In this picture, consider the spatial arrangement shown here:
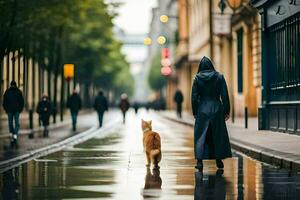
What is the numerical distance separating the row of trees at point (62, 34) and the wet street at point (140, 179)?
51.5 feet

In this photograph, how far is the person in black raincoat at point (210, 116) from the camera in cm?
1485

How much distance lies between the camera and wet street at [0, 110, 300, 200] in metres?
11.5

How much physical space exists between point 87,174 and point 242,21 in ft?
100

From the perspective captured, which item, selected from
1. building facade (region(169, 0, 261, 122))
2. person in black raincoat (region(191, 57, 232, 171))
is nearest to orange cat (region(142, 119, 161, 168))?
person in black raincoat (region(191, 57, 232, 171))

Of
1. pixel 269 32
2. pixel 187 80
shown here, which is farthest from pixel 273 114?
pixel 187 80

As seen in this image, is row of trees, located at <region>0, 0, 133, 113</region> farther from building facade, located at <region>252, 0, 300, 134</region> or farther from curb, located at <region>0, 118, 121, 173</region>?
building facade, located at <region>252, 0, 300, 134</region>

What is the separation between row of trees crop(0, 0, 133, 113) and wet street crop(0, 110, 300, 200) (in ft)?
51.5

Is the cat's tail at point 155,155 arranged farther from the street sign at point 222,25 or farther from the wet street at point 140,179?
the street sign at point 222,25

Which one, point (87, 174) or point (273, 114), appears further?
point (273, 114)

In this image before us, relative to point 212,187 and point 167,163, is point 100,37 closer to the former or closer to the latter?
point 167,163

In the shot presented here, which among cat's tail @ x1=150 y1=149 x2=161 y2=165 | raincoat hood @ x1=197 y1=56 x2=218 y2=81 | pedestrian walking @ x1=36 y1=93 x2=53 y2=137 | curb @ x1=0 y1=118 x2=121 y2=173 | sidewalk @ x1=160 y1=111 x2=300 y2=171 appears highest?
raincoat hood @ x1=197 y1=56 x2=218 y2=81

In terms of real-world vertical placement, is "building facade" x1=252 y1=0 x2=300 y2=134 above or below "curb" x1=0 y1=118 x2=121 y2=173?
above

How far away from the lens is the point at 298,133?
2494cm

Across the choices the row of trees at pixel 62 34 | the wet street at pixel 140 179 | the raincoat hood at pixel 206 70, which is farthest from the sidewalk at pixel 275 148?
the row of trees at pixel 62 34
